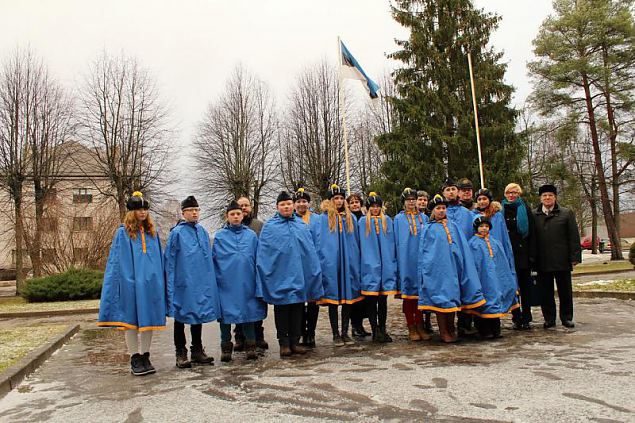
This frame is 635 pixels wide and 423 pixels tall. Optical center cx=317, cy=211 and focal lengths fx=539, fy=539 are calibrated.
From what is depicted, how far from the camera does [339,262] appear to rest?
24.7ft

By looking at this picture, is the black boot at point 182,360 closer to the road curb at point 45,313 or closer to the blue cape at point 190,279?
the blue cape at point 190,279

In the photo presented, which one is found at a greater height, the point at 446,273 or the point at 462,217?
the point at 462,217

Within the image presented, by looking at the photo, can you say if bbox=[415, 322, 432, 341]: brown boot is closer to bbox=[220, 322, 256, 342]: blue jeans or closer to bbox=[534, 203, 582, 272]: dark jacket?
bbox=[534, 203, 582, 272]: dark jacket

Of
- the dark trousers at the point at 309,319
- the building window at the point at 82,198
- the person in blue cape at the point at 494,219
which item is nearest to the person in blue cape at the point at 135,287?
the dark trousers at the point at 309,319

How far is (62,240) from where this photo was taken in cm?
2462

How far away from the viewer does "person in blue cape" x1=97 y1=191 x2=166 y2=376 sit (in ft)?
20.3

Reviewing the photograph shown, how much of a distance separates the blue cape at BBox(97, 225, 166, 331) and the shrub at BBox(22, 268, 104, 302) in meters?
16.2

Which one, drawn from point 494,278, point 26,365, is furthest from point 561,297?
point 26,365

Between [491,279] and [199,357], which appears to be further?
[491,279]

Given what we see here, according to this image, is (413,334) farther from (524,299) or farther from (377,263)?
(524,299)

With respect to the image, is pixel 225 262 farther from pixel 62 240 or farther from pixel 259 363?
pixel 62 240

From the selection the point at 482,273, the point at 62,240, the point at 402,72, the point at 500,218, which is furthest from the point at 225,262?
the point at 402,72

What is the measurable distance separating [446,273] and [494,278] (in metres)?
0.81

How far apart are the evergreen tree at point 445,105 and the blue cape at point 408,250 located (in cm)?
1923
